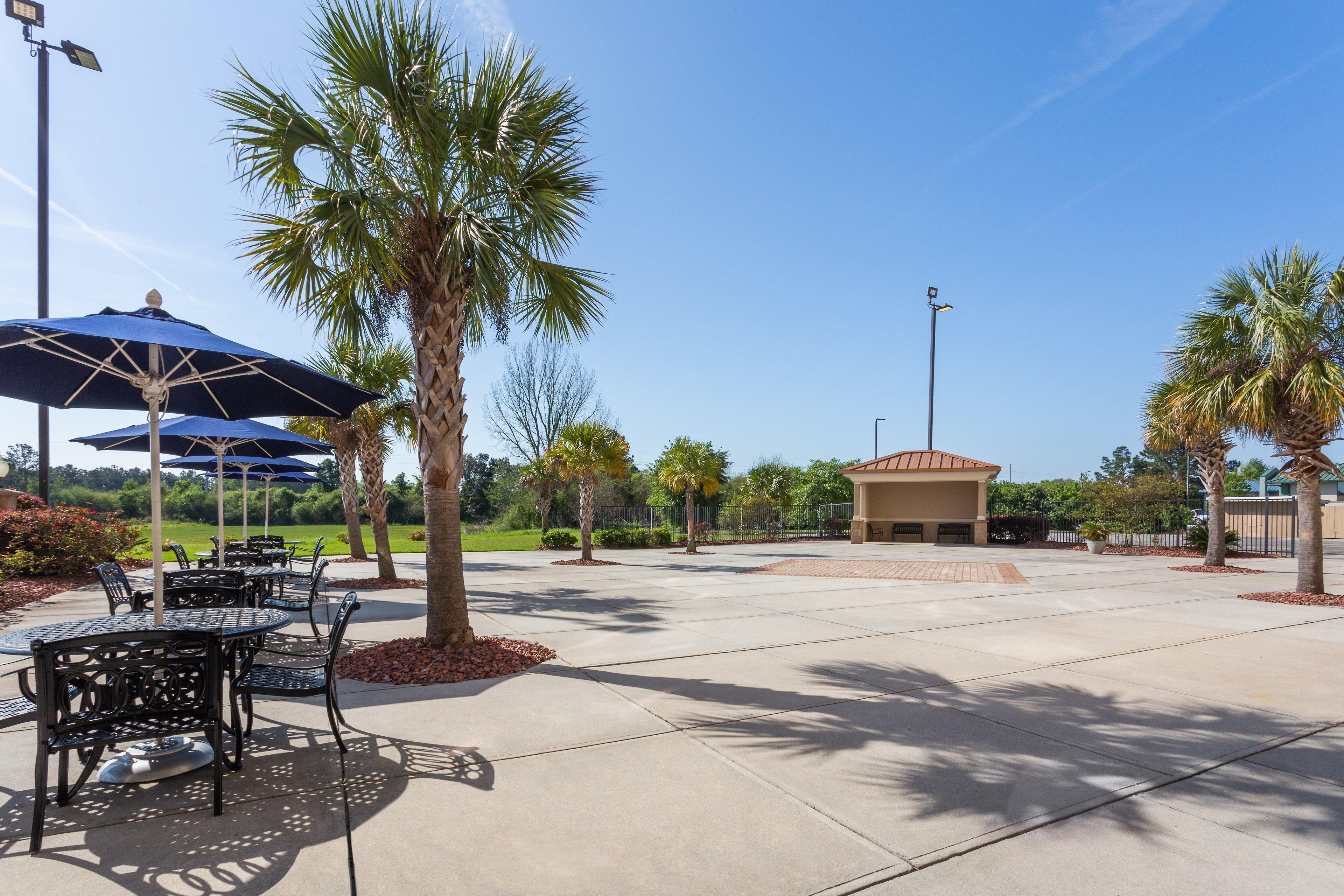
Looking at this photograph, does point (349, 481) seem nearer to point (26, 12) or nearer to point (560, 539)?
point (560, 539)

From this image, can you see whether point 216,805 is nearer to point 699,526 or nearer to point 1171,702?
point 1171,702

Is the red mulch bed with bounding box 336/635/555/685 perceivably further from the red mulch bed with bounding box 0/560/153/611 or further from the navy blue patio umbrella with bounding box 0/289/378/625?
the red mulch bed with bounding box 0/560/153/611

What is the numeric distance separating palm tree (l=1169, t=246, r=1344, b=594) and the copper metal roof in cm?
1475

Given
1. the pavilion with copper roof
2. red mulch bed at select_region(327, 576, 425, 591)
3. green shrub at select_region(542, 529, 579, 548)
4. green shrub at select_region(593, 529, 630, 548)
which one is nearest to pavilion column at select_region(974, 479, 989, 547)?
the pavilion with copper roof

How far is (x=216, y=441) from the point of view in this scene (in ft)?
29.3

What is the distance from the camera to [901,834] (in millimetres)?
3176

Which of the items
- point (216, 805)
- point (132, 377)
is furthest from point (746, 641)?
point (132, 377)

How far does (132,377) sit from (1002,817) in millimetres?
5863

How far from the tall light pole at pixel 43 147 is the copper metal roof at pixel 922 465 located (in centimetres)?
2520

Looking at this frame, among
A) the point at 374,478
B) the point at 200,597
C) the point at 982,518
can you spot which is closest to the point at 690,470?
the point at 374,478

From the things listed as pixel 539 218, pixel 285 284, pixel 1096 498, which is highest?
pixel 539 218

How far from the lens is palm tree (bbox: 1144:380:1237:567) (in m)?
16.2

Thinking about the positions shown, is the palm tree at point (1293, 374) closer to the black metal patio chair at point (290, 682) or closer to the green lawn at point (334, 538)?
the black metal patio chair at point (290, 682)

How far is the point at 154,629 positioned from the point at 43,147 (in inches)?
639
